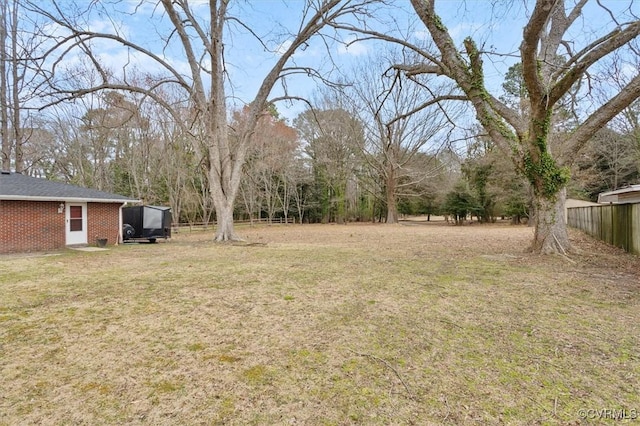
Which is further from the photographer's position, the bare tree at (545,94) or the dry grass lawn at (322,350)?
the bare tree at (545,94)

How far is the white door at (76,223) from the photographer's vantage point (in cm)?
1133

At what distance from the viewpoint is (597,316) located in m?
3.69

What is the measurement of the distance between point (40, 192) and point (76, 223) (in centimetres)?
151

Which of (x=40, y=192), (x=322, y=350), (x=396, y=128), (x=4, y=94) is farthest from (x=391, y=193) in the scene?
(x=322, y=350)

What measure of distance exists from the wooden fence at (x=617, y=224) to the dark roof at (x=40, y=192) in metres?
15.4

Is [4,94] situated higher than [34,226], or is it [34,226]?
[4,94]

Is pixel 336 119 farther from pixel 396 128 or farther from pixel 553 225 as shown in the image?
pixel 553 225

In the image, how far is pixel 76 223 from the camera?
11609mm

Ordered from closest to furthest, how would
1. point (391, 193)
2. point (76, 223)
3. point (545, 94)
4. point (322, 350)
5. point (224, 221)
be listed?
point (322, 350)
point (545, 94)
point (76, 223)
point (224, 221)
point (391, 193)

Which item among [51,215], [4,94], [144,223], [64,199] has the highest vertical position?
[4,94]

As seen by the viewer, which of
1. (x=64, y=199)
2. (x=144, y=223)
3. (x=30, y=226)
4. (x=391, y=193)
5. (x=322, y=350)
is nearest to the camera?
(x=322, y=350)

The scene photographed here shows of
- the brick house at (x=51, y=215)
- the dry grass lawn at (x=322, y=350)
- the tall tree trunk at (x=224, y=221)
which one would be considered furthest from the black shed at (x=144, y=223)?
the dry grass lawn at (x=322, y=350)

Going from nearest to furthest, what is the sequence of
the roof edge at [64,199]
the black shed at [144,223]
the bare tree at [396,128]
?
the roof edge at [64,199]
the black shed at [144,223]
the bare tree at [396,128]

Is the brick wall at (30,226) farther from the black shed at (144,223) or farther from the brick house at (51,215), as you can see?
the black shed at (144,223)
